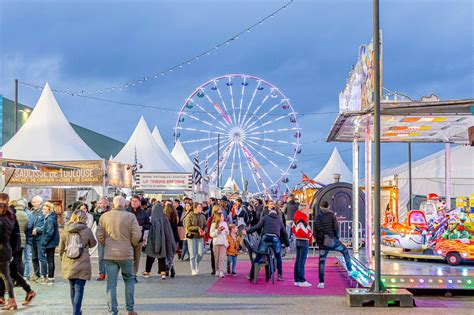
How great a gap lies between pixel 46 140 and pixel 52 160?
109 cm

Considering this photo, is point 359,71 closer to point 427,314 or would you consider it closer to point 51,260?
point 427,314

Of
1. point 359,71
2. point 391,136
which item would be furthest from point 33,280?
point 391,136

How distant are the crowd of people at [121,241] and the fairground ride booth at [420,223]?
57.9 inches

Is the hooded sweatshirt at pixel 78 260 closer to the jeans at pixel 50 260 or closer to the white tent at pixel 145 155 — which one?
the jeans at pixel 50 260

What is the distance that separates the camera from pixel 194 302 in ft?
37.4

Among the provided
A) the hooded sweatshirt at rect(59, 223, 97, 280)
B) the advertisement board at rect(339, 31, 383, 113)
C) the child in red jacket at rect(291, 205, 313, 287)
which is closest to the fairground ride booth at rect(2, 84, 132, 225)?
the advertisement board at rect(339, 31, 383, 113)

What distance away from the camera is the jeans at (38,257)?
14320 millimetres

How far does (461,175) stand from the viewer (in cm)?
3262

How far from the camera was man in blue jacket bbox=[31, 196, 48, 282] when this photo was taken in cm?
1422

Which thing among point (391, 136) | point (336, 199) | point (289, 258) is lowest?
point (289, 258)

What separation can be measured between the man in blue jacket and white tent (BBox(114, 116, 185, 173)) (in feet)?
60.3

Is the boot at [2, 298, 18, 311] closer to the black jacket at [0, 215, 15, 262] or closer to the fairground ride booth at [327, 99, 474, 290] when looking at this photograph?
the black jacket at [0, 215, 15, 262]

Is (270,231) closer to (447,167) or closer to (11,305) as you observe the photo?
(11,305)

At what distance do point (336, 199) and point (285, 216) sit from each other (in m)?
2.96
